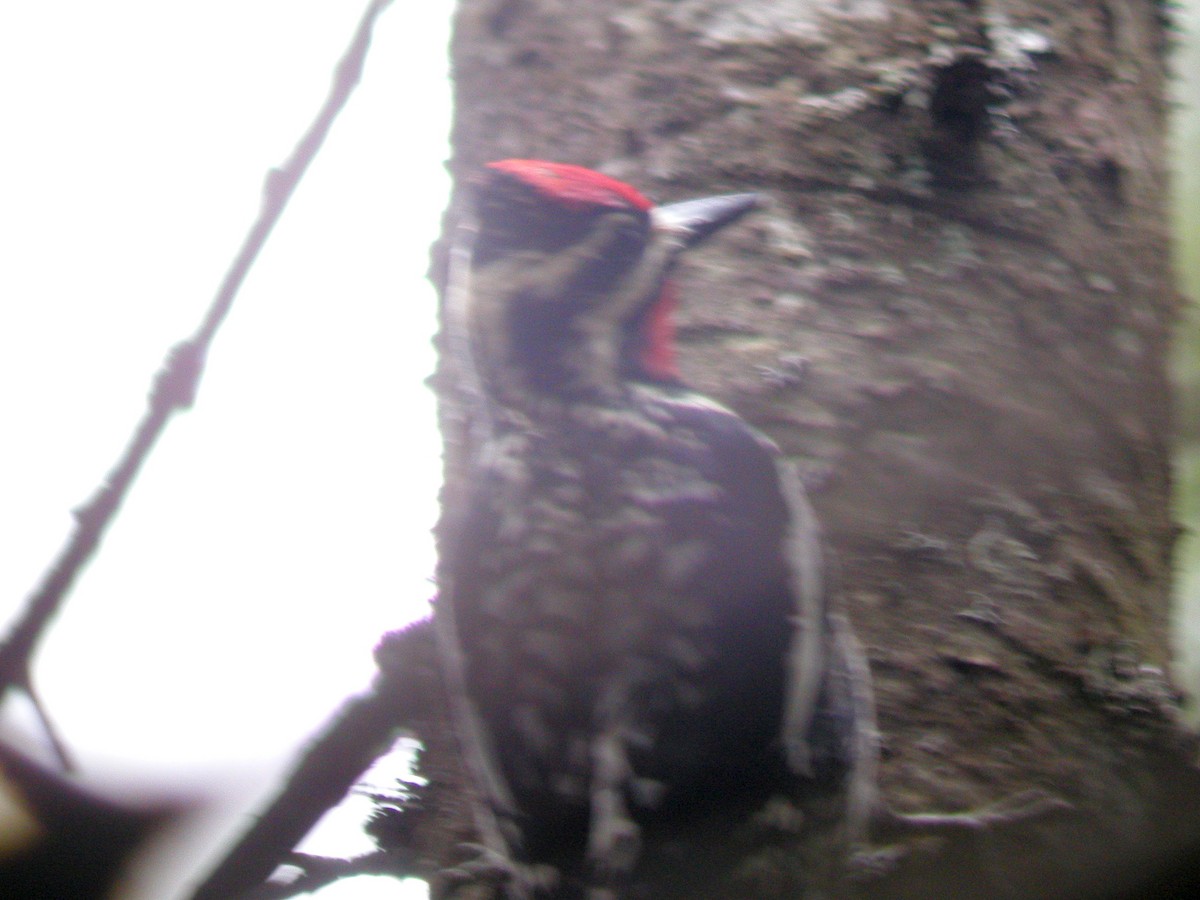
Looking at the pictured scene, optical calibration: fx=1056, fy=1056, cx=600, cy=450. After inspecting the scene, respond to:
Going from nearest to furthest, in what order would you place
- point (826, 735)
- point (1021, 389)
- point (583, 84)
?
point (826, 735) < point (1021, 389) < point (583, 84)

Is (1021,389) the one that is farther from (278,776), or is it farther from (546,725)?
(278,776)

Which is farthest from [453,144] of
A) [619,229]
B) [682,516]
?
[682,516]

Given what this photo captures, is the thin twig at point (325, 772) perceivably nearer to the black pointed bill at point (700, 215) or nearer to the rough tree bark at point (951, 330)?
the rough tree bark at point (951, 330)

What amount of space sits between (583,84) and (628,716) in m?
0.56

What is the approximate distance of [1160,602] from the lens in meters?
0.89

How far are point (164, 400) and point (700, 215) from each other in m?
0.48

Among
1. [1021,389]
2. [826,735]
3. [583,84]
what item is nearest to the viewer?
[826,735]

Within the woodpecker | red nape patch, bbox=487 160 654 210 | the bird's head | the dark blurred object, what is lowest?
the dark blurred object

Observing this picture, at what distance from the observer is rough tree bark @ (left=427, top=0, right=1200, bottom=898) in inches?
30.0

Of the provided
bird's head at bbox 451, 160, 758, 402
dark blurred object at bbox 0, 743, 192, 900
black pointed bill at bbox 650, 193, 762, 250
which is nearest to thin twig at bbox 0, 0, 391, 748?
dark blurred object at bbox 0, 743, 192, 900

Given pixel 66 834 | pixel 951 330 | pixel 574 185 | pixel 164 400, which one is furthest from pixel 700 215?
pixel 66 834

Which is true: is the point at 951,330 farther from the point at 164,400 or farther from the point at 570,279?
the point at 164,400

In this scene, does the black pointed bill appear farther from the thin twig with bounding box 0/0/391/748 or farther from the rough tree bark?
the thin twig with bounding box 0/0/391/748

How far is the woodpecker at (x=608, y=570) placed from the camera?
30.0 inches
